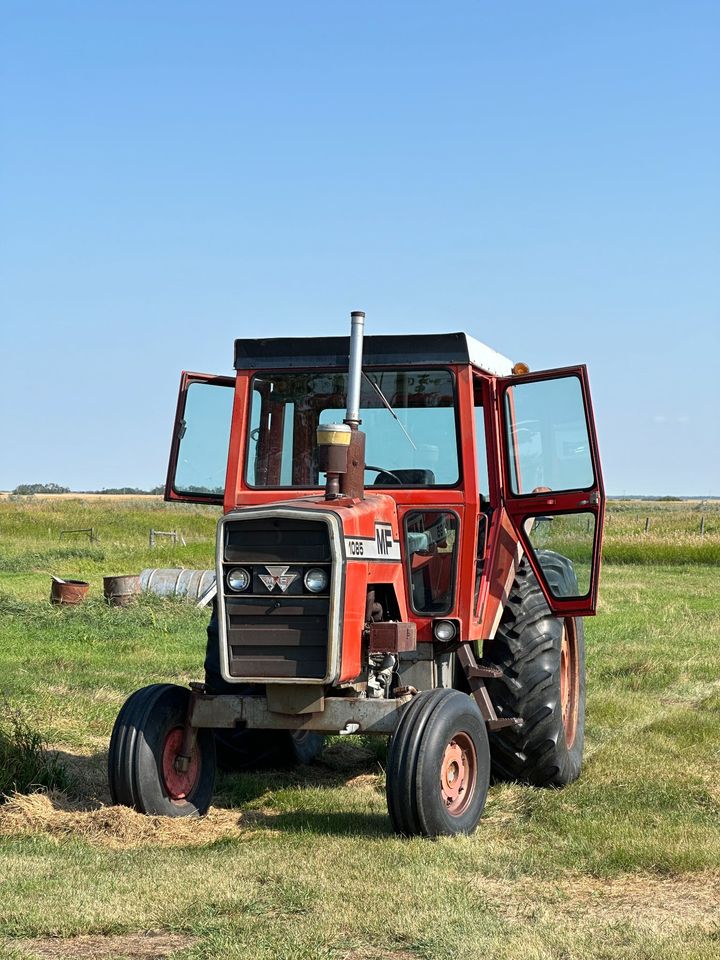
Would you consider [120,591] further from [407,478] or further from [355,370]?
[355,370]

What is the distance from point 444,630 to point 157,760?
1.70 m

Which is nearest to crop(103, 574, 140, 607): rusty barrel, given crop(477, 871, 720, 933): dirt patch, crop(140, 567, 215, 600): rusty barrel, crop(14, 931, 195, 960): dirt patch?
crop(140, 567, 215, 600): rusty barrel

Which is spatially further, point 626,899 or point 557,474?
point 557,474

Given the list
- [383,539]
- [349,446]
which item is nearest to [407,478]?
[383,539]

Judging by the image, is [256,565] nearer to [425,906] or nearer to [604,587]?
[425,906]

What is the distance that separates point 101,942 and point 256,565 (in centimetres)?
212

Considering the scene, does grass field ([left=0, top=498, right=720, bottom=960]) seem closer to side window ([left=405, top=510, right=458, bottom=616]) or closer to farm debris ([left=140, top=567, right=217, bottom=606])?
side window ([left=405, top=510, right=458, bottom=616])

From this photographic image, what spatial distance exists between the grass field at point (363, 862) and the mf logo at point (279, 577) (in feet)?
4.05

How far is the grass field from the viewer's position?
15.7 feet

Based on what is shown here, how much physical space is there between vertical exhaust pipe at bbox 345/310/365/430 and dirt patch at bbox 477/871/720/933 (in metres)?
2.48

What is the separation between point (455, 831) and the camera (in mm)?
6211

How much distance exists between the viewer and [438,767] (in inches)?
239

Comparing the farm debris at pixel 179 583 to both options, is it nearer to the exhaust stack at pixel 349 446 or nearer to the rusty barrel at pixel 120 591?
the rusty barrel at pixel 120 591

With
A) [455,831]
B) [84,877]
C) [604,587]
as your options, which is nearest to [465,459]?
[455,831]
